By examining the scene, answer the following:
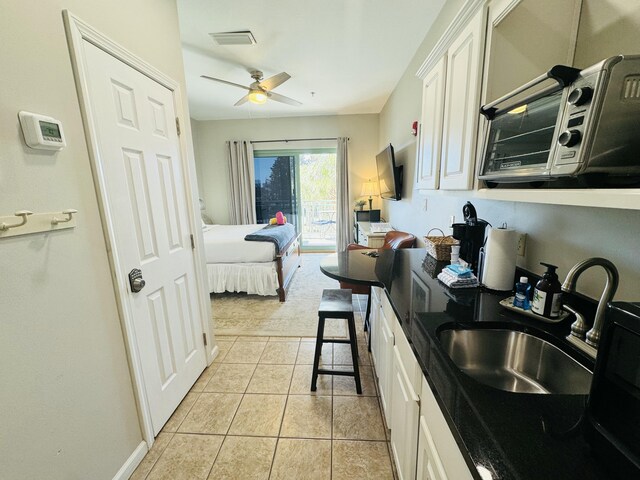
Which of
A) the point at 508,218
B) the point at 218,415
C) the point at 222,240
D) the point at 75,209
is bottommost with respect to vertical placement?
the point at 218,415

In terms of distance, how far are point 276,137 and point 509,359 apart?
530cm

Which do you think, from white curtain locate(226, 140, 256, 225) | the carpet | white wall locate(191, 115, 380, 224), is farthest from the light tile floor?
white wall locate(191, 115, 380, 224)

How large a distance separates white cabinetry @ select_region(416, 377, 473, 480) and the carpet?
1689mm

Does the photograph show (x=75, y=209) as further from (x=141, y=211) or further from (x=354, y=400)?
(x=354, y=400)

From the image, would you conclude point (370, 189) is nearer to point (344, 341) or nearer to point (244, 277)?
point (244, 277)

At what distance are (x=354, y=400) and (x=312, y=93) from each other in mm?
4065

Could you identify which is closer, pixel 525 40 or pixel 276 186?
pixel 525 40

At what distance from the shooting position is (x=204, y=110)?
15.8 feet

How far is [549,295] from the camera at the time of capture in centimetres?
102

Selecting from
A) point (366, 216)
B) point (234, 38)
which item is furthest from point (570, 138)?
point (366, 216)

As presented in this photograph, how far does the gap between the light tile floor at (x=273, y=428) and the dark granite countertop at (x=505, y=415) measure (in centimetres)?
96

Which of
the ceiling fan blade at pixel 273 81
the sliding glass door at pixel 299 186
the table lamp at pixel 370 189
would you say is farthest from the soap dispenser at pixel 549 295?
the sliding glass door at pixel 299 186

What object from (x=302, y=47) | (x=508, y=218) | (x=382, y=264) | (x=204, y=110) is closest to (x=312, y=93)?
(x=302, y=47)

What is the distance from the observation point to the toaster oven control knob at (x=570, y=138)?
653 mm
